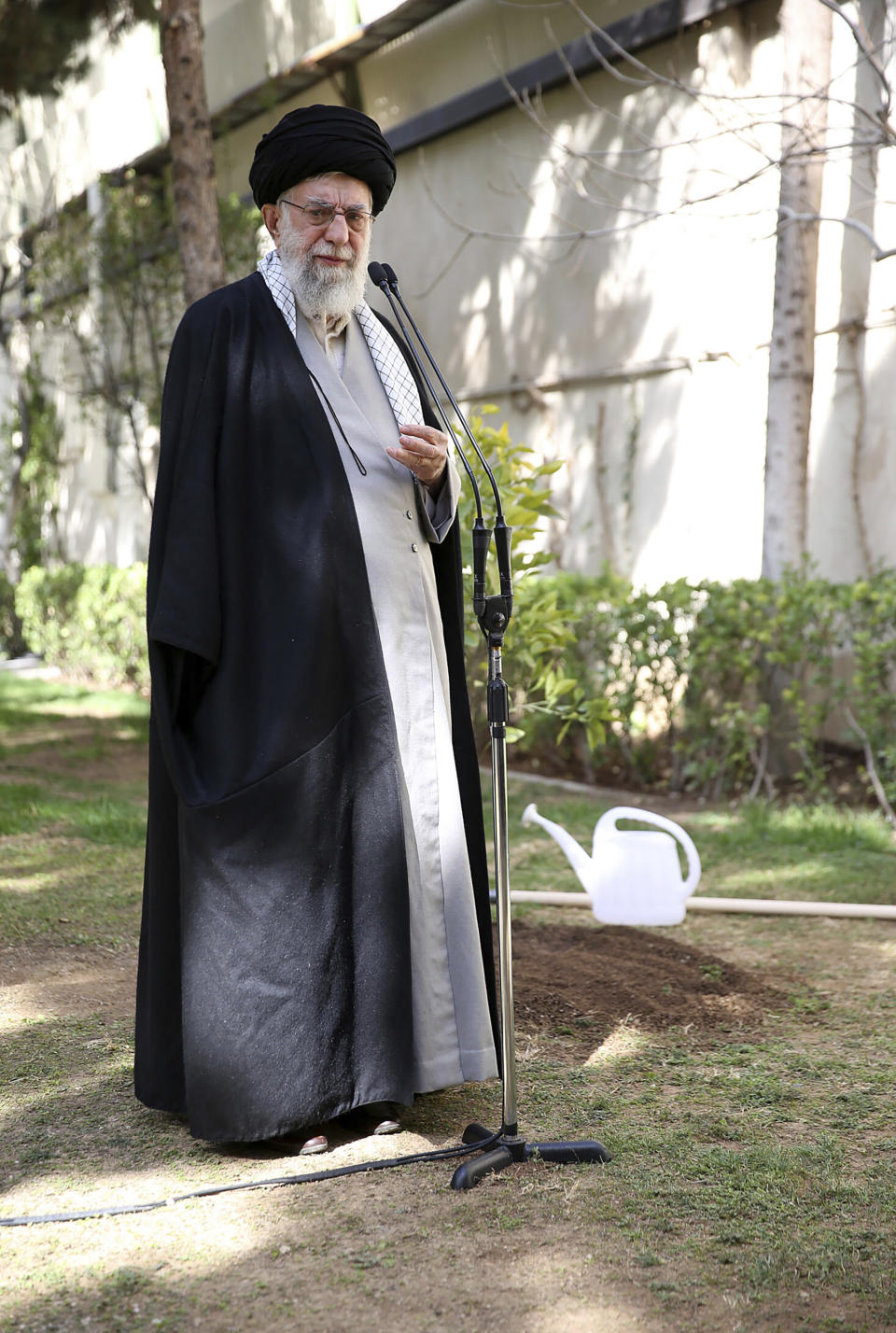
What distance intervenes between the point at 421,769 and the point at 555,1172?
88 centimetres

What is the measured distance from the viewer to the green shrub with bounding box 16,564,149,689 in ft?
36.8

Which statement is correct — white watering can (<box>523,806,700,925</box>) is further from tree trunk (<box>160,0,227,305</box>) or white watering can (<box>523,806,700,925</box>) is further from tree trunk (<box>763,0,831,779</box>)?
tree trunk (<box>160,0,227,305</box>)

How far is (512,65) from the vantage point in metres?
9.29

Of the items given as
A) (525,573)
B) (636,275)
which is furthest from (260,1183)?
(636,275)

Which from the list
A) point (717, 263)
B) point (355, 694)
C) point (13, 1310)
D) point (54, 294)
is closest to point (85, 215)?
point (54, 294)

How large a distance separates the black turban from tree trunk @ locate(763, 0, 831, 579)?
427cm

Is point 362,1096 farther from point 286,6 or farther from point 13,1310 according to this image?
point 286,6

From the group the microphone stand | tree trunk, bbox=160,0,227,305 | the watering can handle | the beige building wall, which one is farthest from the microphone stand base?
tree trunk, bbox=160,0,227,305

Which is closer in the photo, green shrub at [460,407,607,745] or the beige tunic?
the beige tunic

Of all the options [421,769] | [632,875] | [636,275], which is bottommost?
[632,875]

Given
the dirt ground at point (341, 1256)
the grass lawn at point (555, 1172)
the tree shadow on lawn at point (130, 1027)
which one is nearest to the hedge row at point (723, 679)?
the tree shadow on lawn at point (130, 1027)

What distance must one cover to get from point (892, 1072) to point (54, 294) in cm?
1230

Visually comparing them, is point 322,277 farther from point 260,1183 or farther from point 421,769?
point 260,1183

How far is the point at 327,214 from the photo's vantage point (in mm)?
2943
